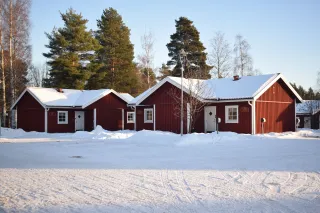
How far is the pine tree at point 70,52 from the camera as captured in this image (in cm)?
4091

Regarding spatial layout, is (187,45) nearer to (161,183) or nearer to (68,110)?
(68,110)

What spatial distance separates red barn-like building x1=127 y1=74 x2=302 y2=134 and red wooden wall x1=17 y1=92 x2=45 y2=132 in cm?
903

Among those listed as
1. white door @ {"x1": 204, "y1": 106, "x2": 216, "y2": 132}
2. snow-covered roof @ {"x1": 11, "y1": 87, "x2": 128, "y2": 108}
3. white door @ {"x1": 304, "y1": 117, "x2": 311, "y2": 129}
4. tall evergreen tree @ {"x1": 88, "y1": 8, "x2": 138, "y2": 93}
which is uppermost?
tall evergreen tree @ {"x1": 88, "y1": 8, "x2": 138, "y2": 93}

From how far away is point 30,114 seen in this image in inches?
1207

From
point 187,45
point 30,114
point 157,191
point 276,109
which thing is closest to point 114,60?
point 187,45

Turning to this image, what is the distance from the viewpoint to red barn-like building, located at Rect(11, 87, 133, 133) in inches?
1166

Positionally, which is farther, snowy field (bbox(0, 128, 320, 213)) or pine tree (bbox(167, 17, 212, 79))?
pine tree (bbox(167, 17, 212, 79))

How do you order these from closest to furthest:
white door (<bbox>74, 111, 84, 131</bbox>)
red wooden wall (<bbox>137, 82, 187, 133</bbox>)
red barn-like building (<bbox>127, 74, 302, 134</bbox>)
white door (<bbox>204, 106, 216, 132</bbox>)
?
red barn-like building (<bbox>127, 74, 302, 134</bbox>), white door (<bbox>204, 106, 216, 132</bbox>), red wooden wall (<bbox>137, 82, 187, 133</bbox>), white door (<bbox>74, 111, 84, 131</bbox>)

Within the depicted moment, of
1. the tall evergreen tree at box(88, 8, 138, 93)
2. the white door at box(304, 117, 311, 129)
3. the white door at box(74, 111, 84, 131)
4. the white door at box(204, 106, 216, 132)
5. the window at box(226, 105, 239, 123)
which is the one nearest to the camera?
the window at box(226, 105, 239, 123)

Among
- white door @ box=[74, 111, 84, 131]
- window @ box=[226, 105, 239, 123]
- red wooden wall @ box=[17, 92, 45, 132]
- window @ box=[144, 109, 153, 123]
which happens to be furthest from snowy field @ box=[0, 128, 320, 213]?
white door @ box=[74, 111, 84, 131]

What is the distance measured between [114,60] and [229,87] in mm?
23915

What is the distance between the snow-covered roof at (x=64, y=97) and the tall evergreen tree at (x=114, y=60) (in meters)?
11.7

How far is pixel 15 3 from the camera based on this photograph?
31.4m

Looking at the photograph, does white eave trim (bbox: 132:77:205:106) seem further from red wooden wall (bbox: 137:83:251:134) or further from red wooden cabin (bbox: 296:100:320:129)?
red wooden cabin (bbox: 296:100:320:129)
